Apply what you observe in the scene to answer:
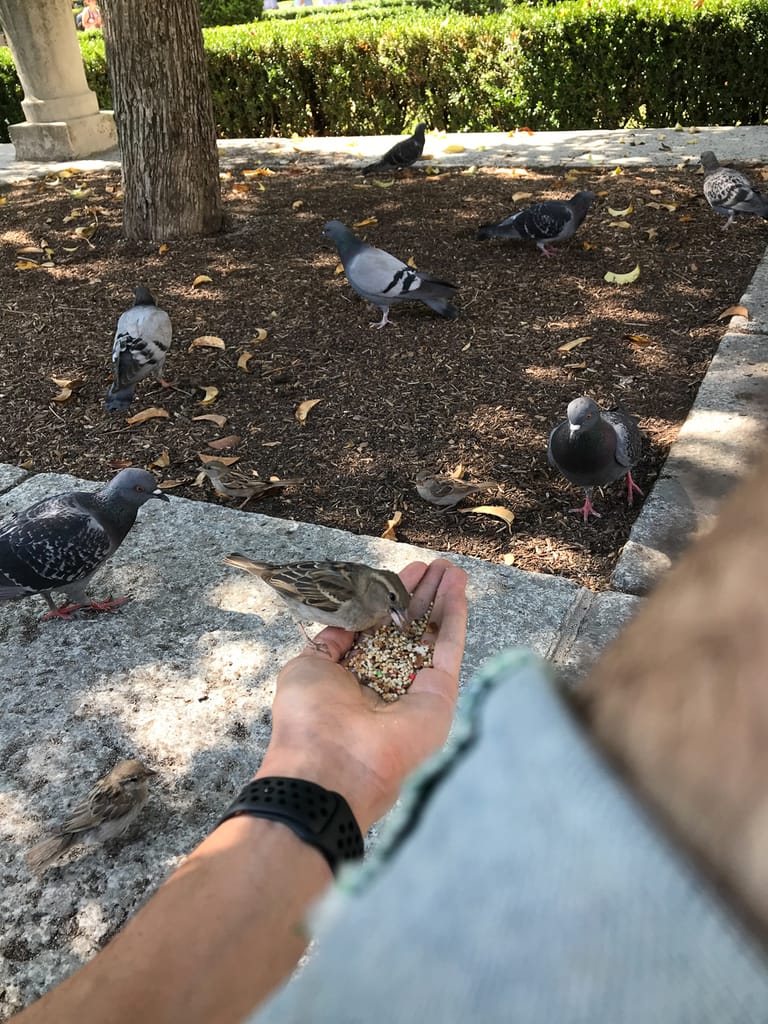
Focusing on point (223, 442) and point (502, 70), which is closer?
point (223, 442)

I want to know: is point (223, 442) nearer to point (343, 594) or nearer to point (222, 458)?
point (222, 458)

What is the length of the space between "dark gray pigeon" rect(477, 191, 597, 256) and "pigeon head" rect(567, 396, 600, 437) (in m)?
3.53

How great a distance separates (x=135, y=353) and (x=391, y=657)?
3.49 metres

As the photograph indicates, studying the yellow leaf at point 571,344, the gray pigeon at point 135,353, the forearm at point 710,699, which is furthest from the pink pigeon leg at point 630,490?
the forearm at point 710,699

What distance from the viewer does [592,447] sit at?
12.7 feet

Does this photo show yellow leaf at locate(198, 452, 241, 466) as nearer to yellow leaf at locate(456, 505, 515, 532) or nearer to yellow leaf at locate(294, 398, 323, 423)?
yellow leaf at locate(294, 398, 323, 423)

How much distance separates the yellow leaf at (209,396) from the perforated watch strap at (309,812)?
13.4 ft

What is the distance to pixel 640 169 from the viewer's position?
30.4ft

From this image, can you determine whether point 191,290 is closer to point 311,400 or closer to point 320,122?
point 311,400

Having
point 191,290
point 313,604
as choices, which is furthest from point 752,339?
point 191,290

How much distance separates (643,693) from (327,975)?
23cm

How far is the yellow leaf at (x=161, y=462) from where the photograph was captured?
4.86 m

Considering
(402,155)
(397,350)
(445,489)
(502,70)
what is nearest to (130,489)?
(445,489)

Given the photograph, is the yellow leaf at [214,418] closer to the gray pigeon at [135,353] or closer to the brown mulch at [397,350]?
the brown mulch at [397,350]
